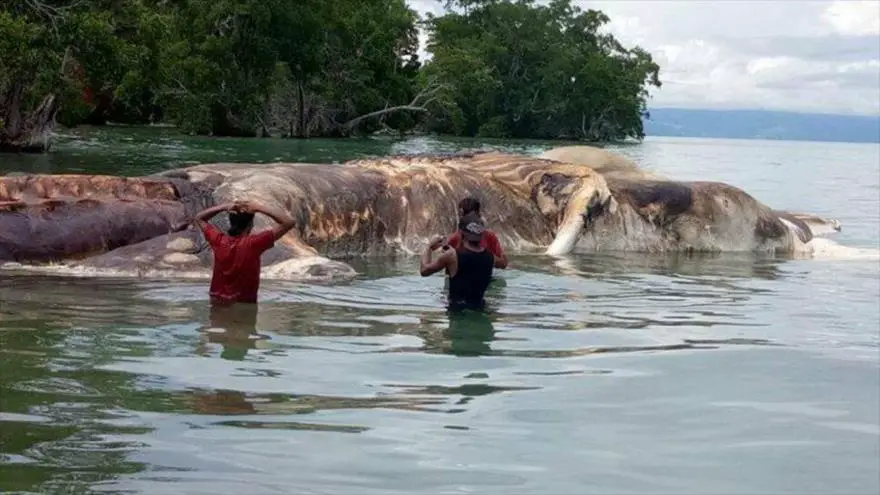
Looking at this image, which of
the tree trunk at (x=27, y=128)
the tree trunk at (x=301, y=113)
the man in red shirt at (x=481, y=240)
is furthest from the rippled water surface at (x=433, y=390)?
the tree trunk at (x=301, y=113)

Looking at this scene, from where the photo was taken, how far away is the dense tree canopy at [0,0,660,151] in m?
28.5

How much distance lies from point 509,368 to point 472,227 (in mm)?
2719

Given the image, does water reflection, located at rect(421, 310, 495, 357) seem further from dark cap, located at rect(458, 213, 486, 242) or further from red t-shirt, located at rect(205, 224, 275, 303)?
red t-shirt, located at rect(205, 224, 275, 303)

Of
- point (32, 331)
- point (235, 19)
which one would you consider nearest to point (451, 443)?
point (32, 331)

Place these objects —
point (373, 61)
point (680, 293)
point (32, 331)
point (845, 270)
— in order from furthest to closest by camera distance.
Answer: point (373, 61)
point (845, 270)
point (680, 293)
point (32, 331)

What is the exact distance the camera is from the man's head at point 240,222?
9391 millimetres

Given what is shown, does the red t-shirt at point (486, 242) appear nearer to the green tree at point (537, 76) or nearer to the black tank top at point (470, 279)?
the black tank top at point (470, 279)

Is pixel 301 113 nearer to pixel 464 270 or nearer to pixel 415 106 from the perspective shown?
pixel 415 106

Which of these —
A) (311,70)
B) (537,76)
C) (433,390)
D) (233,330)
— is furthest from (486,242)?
(537,76)

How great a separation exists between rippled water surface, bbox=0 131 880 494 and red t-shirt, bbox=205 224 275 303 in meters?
0.18

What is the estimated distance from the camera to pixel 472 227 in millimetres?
9594

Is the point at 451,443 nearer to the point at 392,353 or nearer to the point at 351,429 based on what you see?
the point at 351,429

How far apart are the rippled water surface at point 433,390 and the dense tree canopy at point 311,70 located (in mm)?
16276

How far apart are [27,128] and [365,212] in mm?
24451
